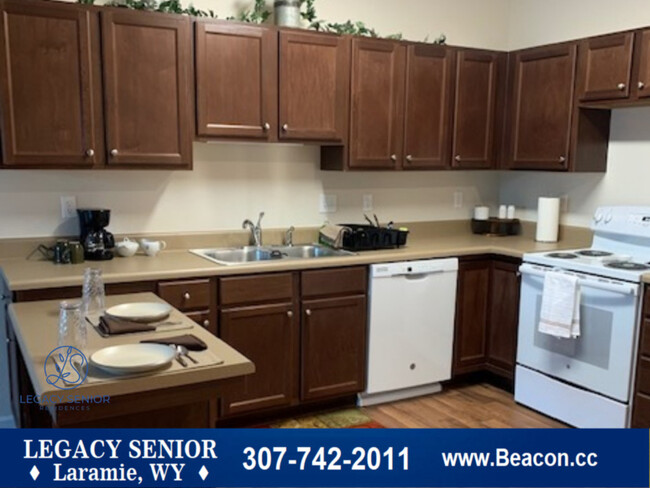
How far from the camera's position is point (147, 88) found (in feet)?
9.82

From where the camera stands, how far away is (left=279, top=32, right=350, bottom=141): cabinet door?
3.33 meters

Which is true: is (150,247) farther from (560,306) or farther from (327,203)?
(560,306)

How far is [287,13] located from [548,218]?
213 cm

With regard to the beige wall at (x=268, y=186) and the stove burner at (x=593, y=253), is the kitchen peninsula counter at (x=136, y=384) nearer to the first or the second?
the beige wall at (x=268, y=186)

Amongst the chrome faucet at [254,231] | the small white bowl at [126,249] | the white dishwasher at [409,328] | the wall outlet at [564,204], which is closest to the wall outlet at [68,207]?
the small white bowl at [126,249]

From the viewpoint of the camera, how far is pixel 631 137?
3664 millimetres

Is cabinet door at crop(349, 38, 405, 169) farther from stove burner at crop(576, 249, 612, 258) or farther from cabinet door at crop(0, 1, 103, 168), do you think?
cabinet door at crop(0, 1, 103, 168)

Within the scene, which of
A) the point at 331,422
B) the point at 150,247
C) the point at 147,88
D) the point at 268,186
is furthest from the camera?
the point at 268,186

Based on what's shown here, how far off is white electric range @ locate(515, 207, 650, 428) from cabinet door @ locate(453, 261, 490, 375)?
1.03ft

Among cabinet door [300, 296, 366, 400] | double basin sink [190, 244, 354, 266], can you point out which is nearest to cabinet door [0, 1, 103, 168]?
double basin sink [190, 244, 354, 266]

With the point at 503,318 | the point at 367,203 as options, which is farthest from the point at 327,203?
the point at 503,318

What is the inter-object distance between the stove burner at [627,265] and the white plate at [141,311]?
7.54 ft

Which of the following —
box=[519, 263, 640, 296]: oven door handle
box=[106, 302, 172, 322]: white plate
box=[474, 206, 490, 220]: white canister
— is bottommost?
box=[519, 263, 640, 296]: oven door handle

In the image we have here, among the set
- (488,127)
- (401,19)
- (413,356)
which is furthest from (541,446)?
(401,19)
